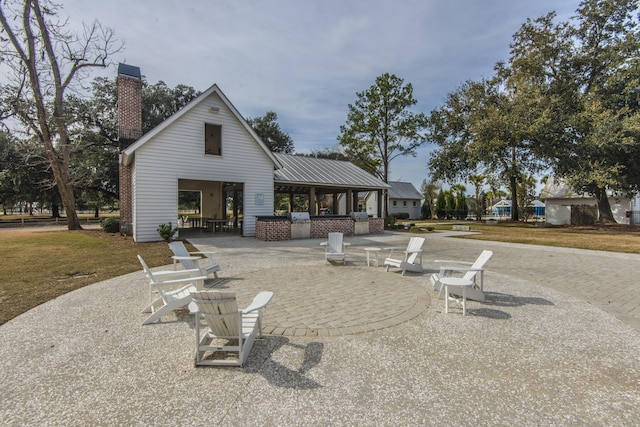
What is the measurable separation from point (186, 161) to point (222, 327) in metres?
13.2

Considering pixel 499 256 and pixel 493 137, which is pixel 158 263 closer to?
pixel 499 256

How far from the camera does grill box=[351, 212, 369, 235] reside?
1881cm

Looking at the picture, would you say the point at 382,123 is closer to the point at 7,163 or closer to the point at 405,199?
the point at 405,199

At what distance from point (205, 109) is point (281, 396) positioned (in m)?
15.2

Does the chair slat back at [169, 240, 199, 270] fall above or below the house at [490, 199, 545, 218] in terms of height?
below

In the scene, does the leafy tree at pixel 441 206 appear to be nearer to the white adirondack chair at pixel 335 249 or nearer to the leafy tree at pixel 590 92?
the leafy tree at pixel 590 92

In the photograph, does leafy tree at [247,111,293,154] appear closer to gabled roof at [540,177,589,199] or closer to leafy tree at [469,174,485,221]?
leafy tree at [469,174,485,221]

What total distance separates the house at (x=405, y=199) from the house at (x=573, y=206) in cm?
1518

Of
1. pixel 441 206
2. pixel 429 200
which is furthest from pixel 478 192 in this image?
pixel 429 200

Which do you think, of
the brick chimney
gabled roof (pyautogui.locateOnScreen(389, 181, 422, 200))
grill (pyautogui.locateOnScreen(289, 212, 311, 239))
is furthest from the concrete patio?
gabled roof (pyautogui.locateOnScreen(389, 181, 422, 200))

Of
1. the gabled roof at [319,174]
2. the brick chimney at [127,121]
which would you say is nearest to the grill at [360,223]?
the gabled roof at [319,174]

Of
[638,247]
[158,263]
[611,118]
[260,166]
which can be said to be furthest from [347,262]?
[611,118]

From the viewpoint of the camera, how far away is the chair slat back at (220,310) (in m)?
3.30

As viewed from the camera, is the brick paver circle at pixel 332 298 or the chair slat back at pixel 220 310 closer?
the chair slat back at pixel 220 310
